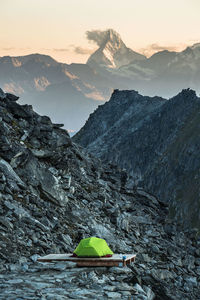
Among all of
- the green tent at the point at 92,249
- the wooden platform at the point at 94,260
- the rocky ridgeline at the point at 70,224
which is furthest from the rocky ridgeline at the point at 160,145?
the wooden platform at the point at 94,260

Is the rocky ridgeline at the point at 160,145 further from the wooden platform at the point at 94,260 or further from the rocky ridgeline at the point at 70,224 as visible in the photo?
the wooden platform at the point at 94,260

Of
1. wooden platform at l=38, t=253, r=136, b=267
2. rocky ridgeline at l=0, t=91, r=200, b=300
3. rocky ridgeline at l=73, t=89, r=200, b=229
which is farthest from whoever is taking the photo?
rocky ridgeline at l=73, t=89, r=200, b=229

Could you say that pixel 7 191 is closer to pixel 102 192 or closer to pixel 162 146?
pixel 102 192

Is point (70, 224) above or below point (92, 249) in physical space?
above

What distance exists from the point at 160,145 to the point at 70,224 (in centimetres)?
13136

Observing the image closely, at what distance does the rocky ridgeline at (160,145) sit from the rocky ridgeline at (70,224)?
70415 millimetres

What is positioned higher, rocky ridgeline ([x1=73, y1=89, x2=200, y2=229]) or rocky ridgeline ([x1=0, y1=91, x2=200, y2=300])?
rocky ridgeline ([x1=73, y1=89, x2=200, y2=229])

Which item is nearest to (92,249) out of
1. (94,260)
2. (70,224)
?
(94,260)

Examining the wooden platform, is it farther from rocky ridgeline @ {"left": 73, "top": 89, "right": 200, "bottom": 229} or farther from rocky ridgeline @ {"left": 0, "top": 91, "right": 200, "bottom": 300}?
rocky ridgeline @ {"left": 73, "top": 89, "right": 200, "bottom": 229}

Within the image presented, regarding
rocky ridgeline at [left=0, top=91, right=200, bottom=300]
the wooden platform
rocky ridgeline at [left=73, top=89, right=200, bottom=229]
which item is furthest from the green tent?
rocky ridgeline at [left=73, top=89, right=200, bottom=229]

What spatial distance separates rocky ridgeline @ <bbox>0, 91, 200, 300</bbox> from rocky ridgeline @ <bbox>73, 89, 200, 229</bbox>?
231ft

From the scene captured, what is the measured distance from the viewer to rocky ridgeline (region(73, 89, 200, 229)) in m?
121

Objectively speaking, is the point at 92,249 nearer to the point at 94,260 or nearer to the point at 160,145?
the point at 94,260

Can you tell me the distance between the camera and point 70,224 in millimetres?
24141
